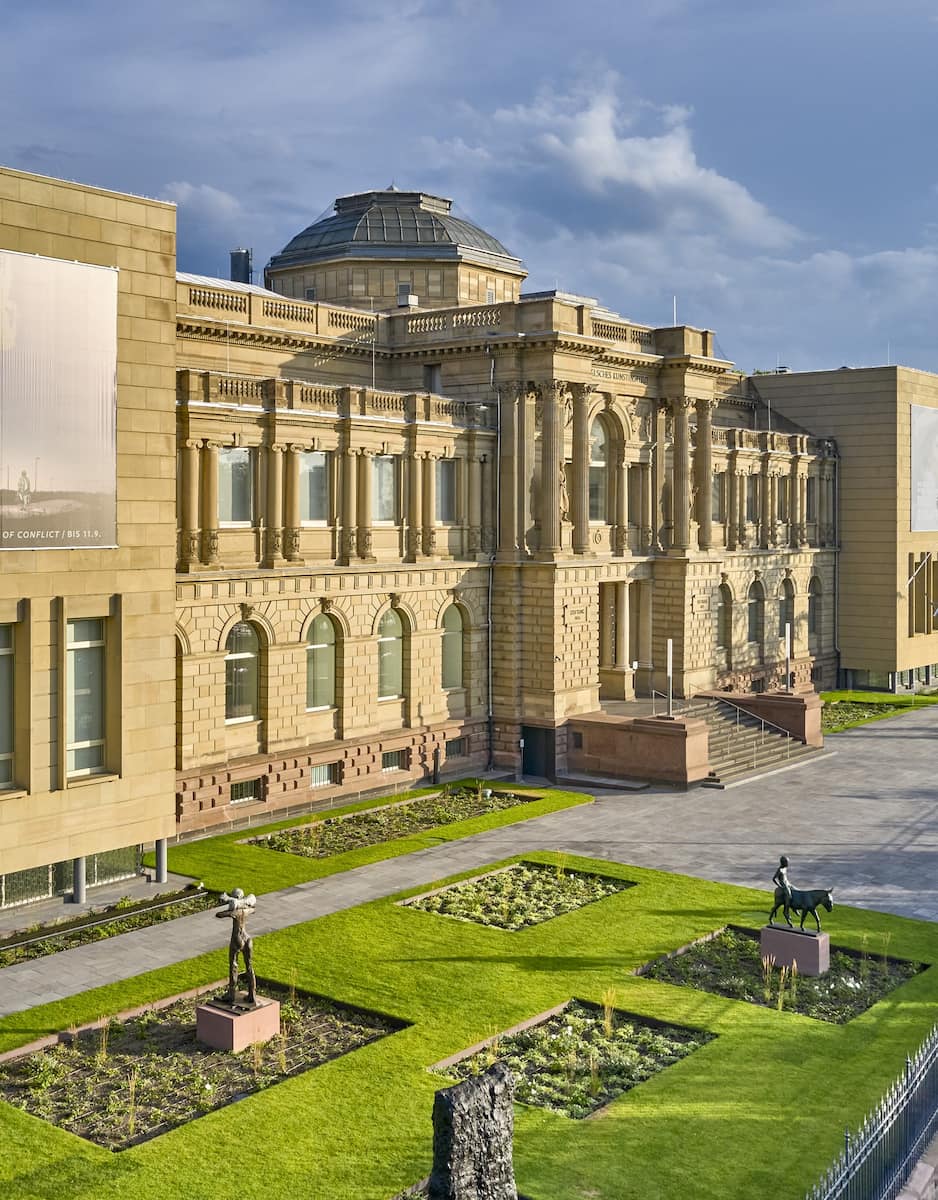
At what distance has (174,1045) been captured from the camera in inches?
874

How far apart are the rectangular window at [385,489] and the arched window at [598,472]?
33.7ft

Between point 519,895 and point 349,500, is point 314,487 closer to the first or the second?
point 349,500

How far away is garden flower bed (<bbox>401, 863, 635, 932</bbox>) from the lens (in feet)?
98.3

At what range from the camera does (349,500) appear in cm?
4197

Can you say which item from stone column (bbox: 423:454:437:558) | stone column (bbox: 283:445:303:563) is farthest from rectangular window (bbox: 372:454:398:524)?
stone column (bbox: 283:445:303:563)

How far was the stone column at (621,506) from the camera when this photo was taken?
5244cm

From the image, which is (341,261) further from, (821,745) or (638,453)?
(821,745)

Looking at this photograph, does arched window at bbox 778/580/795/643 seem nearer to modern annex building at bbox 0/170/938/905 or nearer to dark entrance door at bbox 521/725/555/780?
modern annex building at bbox 0/170/938/905

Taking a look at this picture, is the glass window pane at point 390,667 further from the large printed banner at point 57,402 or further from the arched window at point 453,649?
the large printed banner at point 57,402

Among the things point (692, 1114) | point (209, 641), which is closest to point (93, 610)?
Result: point (209, 641)

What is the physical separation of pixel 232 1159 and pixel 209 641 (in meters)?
20.7

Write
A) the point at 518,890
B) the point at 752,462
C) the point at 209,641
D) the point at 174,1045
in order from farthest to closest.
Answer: the point at 752,462 < the point at 209,641 < the point at 518,890 < the point at 174,1045

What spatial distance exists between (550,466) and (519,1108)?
30.1 m

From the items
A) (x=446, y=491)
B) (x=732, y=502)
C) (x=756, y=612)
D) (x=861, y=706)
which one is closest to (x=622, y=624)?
(x=446, y=491)
